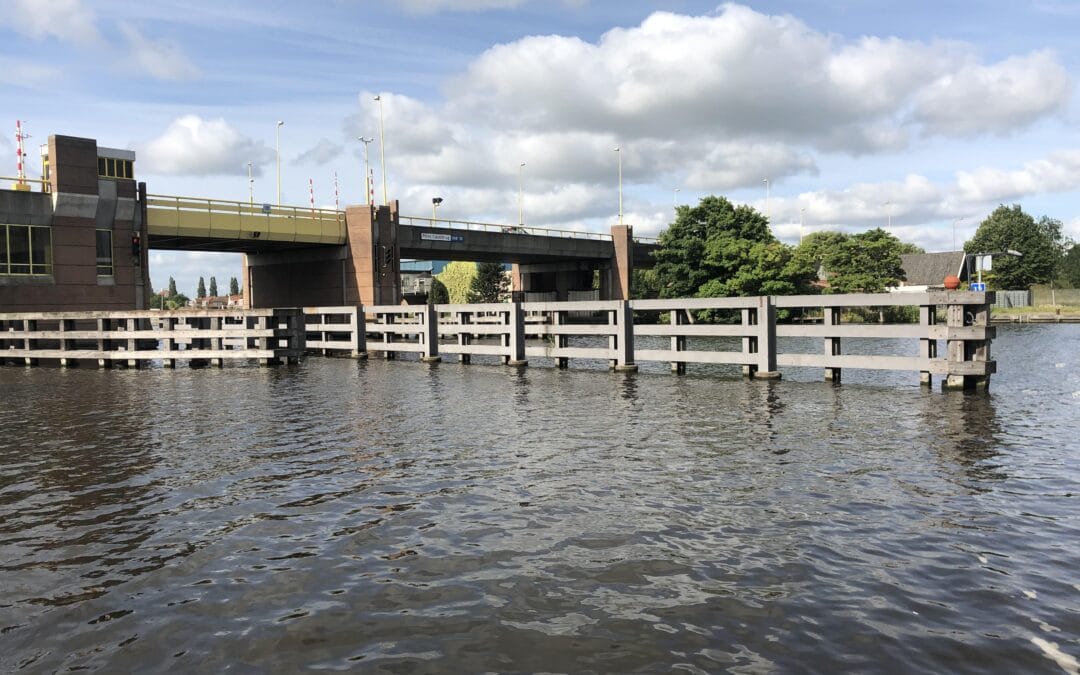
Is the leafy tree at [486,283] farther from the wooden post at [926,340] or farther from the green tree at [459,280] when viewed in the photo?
the wooden post at [926,340]

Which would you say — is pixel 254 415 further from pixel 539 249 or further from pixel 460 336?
pixel 539 249

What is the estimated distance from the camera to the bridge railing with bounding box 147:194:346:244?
4153 cm

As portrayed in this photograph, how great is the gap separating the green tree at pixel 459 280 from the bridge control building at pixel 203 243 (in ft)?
107

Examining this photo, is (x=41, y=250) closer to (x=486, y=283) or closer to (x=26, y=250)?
(x=26, y=250)

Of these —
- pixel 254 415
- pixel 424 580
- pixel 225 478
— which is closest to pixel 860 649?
pixel 424 580

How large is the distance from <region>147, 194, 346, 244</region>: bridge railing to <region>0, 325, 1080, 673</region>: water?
3043 cm

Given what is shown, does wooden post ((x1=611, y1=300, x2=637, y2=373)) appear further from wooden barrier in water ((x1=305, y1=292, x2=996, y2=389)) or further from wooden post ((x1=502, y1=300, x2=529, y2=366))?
wooden post ((x1=502, y1=300, x2=529, y2=366))

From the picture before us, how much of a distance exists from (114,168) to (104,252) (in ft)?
12.9

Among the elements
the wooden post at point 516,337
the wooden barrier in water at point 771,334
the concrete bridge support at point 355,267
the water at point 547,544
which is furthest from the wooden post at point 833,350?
the concrete bridge support at point 355,267

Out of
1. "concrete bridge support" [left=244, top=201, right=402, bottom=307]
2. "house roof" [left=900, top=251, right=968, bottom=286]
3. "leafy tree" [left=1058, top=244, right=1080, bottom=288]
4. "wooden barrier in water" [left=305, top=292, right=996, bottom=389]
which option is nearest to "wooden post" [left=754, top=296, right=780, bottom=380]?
"wooden barrier in water" [left=305, top=292, right=996, bottom=389]

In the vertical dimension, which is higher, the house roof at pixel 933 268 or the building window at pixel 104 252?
the house roof at pixel 933 268

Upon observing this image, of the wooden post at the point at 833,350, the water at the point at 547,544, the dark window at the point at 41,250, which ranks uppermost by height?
the dark window at the point at 41,250

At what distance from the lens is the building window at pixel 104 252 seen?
36594 millimetres

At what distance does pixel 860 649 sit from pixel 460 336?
24.9 m
